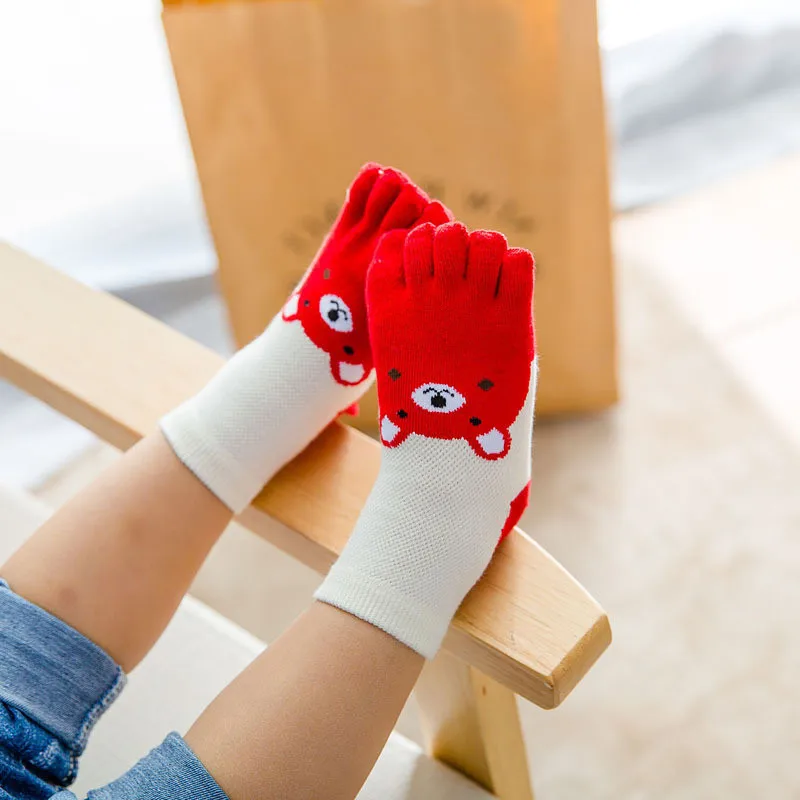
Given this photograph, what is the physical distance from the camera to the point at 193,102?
92cm

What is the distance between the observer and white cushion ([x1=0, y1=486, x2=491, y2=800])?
59 centimetres

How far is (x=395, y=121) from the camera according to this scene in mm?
934

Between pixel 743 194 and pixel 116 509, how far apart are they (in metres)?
1.20

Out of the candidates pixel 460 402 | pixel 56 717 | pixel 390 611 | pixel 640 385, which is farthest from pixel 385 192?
pixel 640 385

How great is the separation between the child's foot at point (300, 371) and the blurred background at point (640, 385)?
46 centimetres

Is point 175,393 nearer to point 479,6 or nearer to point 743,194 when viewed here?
point 479,6

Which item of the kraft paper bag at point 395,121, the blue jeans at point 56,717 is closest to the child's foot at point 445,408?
the blue jeans at point 56,717

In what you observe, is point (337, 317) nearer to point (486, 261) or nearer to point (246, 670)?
point (486, 261)

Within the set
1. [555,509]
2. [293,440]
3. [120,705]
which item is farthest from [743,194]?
[120,705]

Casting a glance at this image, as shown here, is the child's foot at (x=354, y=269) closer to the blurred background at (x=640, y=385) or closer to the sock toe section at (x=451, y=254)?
the sock toe section at (x=451, y=254)

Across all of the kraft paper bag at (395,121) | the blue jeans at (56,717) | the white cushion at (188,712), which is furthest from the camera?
the kraft paper bag at (395,121)

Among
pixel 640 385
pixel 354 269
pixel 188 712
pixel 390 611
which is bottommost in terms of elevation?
pixel 640 385

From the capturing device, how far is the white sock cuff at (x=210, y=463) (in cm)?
60

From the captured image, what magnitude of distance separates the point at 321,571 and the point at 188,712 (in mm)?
142
